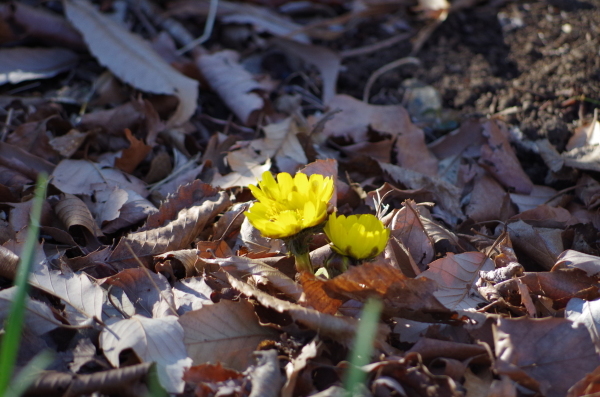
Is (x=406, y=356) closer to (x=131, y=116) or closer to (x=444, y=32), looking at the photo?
(x=131, y=116)

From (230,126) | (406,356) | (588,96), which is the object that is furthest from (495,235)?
(230,126)

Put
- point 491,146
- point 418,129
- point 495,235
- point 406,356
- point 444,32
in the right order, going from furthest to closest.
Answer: point 444,32, point 418,129, point 491,146, point 495,235, point 406,356

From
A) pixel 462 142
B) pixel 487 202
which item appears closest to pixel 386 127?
pixel 462 142

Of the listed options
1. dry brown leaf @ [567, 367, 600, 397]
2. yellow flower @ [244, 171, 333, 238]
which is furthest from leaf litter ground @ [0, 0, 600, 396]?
yellow flower @ [244, 171, 333, 238]

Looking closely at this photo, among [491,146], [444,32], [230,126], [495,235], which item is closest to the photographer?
[495,235]

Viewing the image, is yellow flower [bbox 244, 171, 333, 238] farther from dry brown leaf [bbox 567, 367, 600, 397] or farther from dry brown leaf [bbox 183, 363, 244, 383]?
dry brown leaf [bbox 567, 367, 600, 397]

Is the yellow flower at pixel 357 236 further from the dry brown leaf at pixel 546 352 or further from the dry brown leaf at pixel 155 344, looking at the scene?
the dry brown leaf at pixel 155 344
